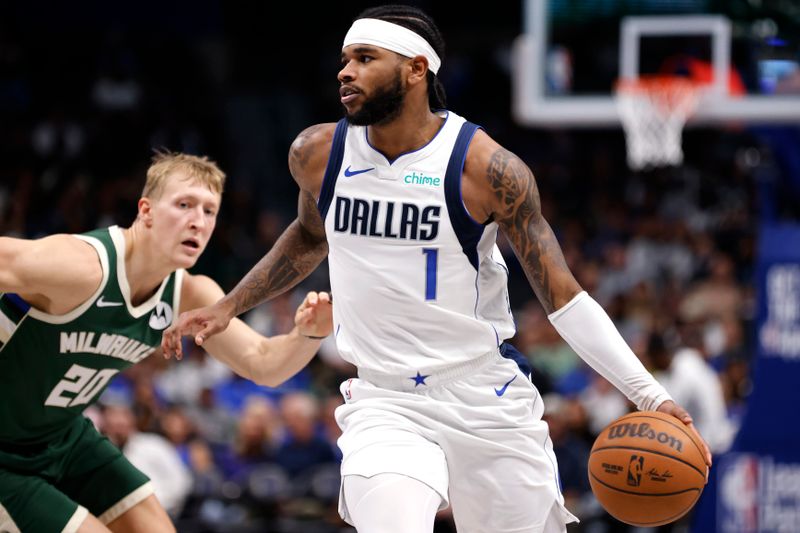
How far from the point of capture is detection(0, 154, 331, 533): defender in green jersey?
4.98 meters

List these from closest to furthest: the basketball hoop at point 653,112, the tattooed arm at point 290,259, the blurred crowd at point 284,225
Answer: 1. the tattooed arm at point 290,259
2. the blurred crowd at point 284,225
3. the basketball hoop at point 653,112

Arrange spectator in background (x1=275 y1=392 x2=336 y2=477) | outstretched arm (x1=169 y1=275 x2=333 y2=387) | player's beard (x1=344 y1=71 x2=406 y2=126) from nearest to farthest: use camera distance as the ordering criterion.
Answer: player's beard (x1=344 y1=71 x2=406 y2=126), outstretched arm (x1=169 y1=275 x2=333 y2=387), spectator in background (x1=275 y1=392 x2=336 y2=477)

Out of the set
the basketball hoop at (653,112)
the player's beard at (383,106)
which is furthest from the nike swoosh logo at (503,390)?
the basketball hoop at (653,112)

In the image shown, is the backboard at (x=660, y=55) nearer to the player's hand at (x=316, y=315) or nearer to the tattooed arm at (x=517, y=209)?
the player's hand at (x=316, y=315)

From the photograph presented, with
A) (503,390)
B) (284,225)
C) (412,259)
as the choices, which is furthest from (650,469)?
(284,225)

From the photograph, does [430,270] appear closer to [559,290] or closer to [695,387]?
[559,290]

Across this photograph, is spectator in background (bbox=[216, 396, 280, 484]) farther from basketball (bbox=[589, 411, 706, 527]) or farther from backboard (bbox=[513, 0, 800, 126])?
basketball (bbox=[589, 411, 706, 527])

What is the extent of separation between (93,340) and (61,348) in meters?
0.13

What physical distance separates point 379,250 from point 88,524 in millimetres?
1707

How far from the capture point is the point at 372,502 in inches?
165

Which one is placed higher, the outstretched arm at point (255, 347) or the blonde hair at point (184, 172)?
the blonde hair at point (184, 172)

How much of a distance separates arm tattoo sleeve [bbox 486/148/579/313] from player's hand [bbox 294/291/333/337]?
1.00 metres

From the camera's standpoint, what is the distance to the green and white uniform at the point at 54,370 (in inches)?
197

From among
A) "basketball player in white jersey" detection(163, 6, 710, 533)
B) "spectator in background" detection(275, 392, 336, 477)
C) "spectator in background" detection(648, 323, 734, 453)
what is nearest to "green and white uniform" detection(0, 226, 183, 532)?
"basketball player in white jersey" detection(163, 6, 710, 533)
